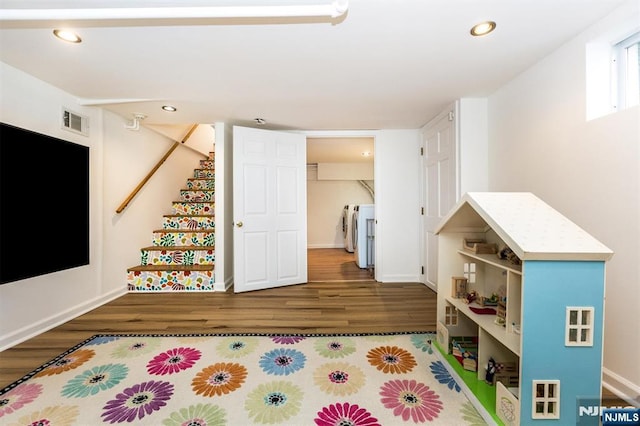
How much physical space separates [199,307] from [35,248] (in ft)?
4.46

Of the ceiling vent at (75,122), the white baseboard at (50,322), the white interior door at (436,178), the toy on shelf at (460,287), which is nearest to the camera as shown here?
the toy on shelf at (460,287)

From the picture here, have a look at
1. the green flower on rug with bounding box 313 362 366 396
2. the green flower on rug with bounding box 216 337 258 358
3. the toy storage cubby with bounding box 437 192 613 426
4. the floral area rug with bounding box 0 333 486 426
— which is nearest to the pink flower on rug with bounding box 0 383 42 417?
the floral area rug with bounding box 0 333 486 426

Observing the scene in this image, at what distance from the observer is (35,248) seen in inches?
70.6

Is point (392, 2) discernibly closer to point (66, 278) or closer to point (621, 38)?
point (621, 38)

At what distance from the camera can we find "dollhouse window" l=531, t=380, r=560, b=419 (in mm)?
1055

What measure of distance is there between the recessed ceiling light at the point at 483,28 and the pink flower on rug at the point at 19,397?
319 centimetres

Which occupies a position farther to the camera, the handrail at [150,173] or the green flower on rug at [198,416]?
the handrail at [150,173]

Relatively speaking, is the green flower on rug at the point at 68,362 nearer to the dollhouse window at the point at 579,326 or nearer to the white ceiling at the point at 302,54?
the white ceiling at the point at 302,54

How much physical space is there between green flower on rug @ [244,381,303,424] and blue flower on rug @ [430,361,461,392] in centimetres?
84

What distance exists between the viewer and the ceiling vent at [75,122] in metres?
2.37

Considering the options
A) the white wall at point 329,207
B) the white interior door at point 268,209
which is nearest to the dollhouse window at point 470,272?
the white interior door at point 268,209

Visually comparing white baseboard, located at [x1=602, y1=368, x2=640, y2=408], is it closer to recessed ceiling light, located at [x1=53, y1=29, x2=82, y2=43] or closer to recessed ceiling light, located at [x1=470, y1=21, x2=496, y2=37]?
recessed ceiling light, located at [x1=470, y1=21, x2=496, y2=37]

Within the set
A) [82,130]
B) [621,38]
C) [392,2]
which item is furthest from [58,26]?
[621,38]

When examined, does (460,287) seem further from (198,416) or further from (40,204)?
(40,204)
